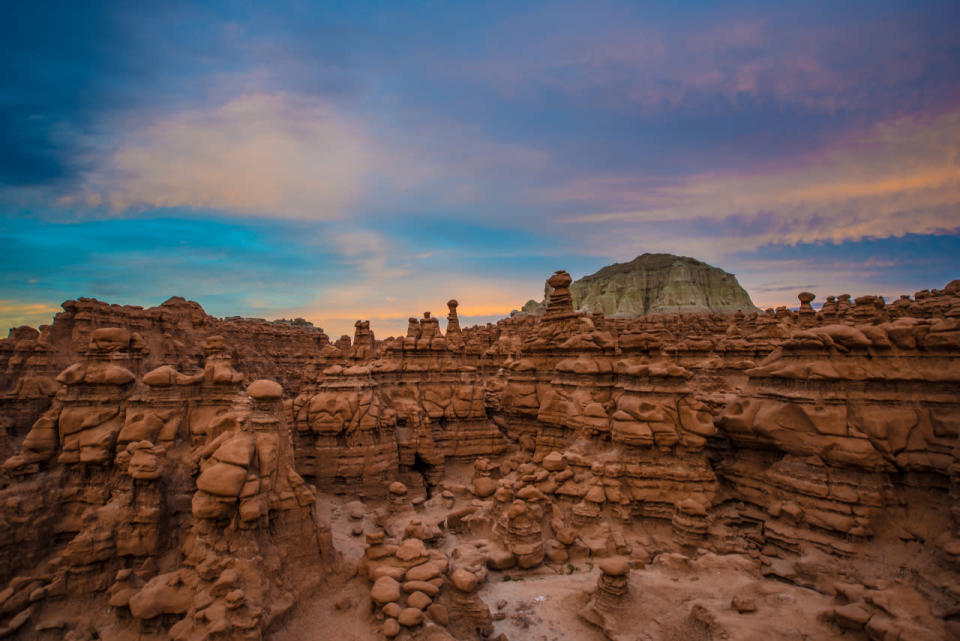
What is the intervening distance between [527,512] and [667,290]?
297ft

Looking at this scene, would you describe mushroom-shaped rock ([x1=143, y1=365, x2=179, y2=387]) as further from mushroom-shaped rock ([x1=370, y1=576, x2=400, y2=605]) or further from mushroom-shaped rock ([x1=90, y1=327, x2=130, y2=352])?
mushroom-shaped rock ([x1=370, y1=576, x2=400, y2=605])

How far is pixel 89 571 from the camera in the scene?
10.9 metres

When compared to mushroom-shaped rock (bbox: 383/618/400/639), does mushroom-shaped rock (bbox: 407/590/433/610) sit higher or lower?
higher

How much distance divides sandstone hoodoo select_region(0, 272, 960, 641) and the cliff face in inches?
2990

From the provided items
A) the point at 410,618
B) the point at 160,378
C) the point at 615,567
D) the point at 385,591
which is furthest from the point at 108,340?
the point at 615,567

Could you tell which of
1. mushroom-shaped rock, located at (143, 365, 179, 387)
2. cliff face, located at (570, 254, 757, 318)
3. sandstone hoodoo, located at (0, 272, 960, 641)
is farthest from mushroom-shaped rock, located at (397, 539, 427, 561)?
cliff face, located at (570, 254, 757, 318)

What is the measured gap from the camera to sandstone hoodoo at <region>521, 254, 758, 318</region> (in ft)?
311

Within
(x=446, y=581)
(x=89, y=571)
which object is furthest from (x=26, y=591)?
(x=446, y=581)

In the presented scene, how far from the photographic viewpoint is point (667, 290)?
96.9 meters

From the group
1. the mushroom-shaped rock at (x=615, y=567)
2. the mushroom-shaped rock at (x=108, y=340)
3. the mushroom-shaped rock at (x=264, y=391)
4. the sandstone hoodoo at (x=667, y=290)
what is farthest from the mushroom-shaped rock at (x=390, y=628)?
the sandstone hoodoo at (x=667, y=290)

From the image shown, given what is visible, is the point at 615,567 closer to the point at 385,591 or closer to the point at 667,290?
the point at 385,591

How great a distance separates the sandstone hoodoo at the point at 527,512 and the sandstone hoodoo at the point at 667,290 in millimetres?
77612

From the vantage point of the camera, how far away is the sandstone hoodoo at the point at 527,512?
10.2 meters

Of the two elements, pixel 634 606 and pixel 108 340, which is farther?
pixel 108 340
